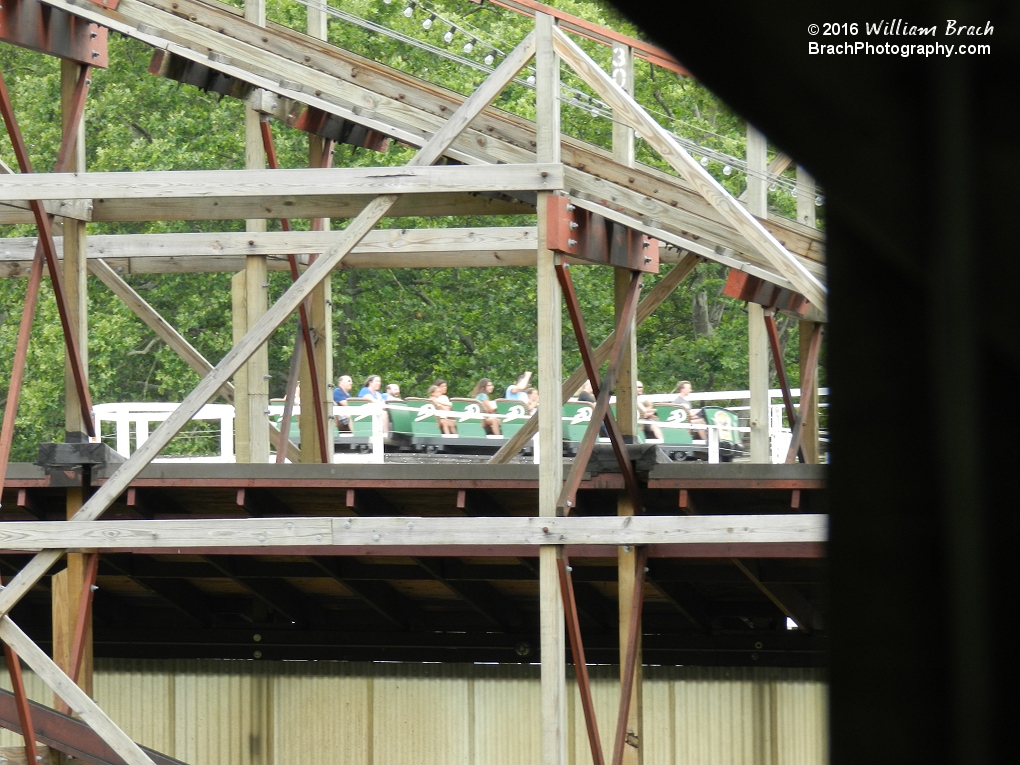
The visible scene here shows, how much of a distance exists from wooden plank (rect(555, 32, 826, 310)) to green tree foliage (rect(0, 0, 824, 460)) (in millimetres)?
21045

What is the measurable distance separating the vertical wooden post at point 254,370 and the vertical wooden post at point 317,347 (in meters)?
0.52

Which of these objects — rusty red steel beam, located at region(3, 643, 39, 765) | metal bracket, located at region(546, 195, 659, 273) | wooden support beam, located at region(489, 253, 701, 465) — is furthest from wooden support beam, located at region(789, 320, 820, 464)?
rusty red steel beam, located at region(3, 643, 39, 765)

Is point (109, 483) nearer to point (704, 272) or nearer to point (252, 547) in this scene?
point (252, 547)

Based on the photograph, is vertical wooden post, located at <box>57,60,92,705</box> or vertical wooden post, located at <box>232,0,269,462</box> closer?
vertical wooden post, located at <box>57,60,92,705</box>

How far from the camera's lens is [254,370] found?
37.2ft

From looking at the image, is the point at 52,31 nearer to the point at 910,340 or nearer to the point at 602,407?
the point at 602,407

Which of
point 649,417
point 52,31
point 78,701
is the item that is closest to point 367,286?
point 649,417

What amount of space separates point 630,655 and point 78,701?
10.3ft

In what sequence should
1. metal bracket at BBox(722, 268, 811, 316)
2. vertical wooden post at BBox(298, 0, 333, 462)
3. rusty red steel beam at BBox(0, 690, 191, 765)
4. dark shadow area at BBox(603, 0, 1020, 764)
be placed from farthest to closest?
vertical wooden post at BBox(298, 0, 333, 462)
metal bracket at BBox(722, 268, 811, 316)
rusty red steel beam at BBox(0, 690, 191, 765)
dark shadow area at BBox(603, 0, 1020, 764)

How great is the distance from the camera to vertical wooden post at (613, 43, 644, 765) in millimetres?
9062

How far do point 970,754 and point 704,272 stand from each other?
102 feet

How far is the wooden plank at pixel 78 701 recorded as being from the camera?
27.3 feet

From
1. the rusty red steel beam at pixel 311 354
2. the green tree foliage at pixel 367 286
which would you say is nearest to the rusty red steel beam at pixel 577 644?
the rusty red steel beam at pixel 311 354

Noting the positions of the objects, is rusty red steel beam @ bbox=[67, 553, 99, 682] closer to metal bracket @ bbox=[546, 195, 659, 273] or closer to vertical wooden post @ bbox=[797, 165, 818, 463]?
metal bracket @ bbox=[546, 195, 659, 273]
